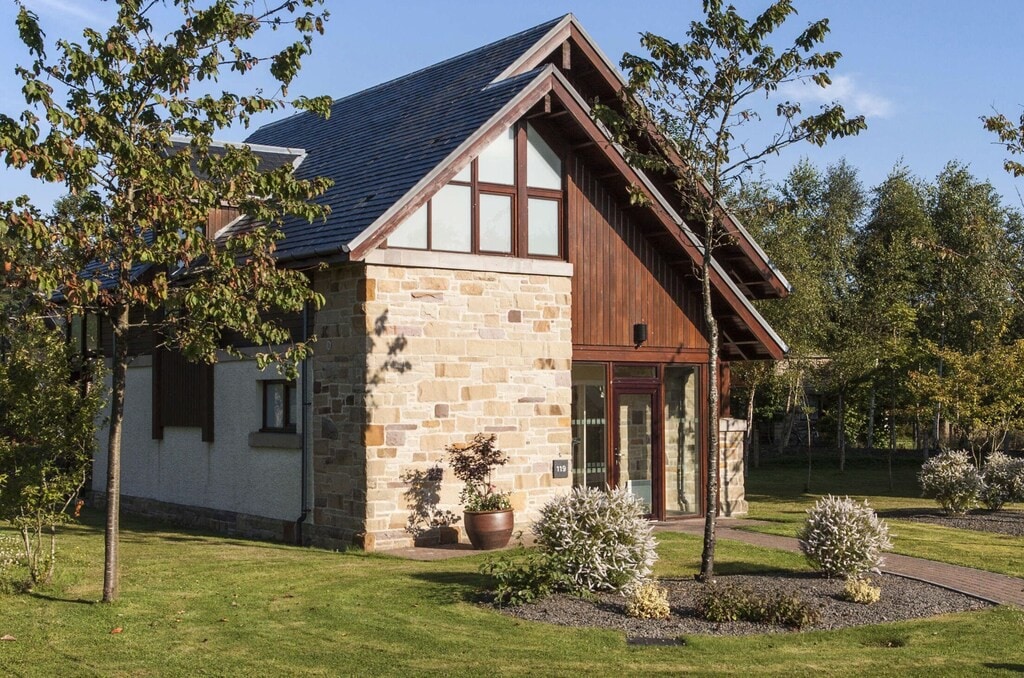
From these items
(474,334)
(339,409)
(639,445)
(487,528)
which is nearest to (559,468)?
(487,528)

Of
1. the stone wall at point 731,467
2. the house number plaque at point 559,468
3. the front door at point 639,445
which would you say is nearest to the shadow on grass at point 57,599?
the house number plaque at point 559,468

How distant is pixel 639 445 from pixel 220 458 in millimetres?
7014

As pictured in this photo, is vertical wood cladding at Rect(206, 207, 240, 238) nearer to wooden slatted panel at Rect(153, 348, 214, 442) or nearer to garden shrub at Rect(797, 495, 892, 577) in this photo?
wooden slatted panel at Rect(153, 348, 214, 442)

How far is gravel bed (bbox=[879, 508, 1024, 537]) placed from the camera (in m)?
19.1

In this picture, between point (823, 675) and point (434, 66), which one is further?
point (434, 66)

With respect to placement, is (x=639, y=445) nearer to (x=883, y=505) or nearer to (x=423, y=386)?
(x=423, y=386)

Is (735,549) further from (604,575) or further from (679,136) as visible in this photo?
(679,136)

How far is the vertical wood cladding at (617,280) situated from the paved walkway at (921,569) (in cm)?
336

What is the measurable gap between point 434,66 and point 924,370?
1892 cm

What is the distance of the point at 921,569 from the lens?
14203 millimetres

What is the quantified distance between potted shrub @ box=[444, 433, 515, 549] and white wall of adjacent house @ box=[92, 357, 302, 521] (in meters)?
2.54

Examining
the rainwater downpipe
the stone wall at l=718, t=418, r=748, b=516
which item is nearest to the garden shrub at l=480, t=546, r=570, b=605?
the rainwater downpipe

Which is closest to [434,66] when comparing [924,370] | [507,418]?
[507,418]

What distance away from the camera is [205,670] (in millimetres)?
9094
